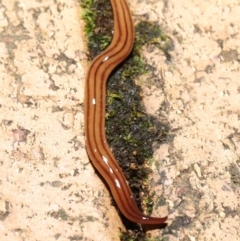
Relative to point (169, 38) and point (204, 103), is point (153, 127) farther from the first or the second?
point (169, 38)

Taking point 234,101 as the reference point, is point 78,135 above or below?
below

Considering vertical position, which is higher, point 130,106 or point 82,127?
point 130,106

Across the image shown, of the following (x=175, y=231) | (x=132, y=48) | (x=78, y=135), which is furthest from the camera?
(x=132, y=48)

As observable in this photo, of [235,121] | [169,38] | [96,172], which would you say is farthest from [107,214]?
[169,38]

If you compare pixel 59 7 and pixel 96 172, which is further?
pixel 59 7

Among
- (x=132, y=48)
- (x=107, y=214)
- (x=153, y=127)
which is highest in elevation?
(x=132, y=48)

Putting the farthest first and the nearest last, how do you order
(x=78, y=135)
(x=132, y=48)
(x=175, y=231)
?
(x=132, y=48), (x=78, y=135), (x=175, y=231)

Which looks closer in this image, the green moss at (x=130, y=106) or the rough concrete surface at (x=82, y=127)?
the rough concrete surface at (x=82, y=127)

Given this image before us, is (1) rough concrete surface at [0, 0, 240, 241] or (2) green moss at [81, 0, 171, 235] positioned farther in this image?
(2) green moss at [81, 0, 171, 235]
